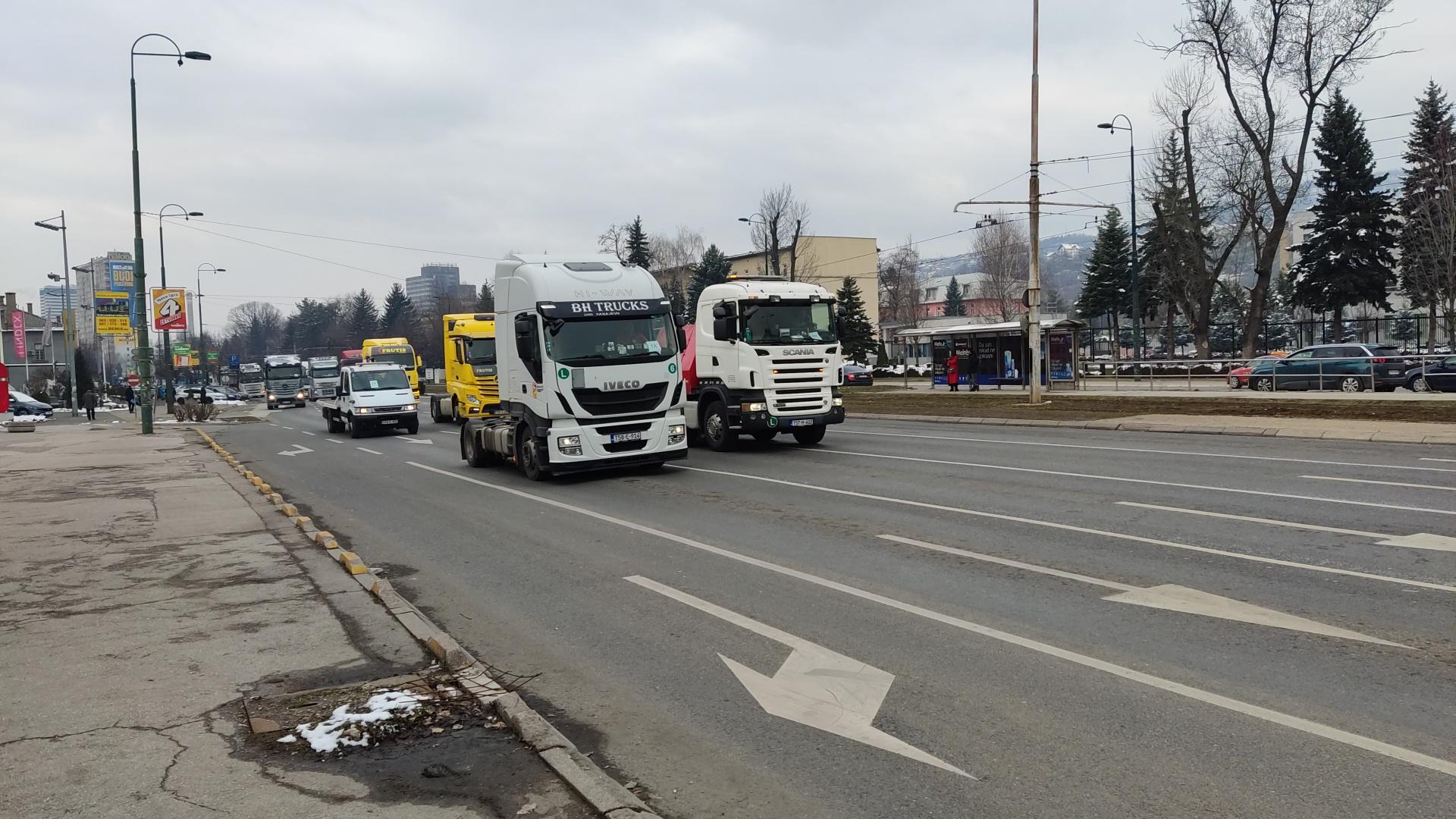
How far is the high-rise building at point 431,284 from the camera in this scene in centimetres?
14838

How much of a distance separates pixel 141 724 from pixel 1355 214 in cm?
6096

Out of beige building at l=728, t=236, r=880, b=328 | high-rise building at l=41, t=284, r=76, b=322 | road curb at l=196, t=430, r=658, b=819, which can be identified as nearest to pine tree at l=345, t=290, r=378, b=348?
high-rise building at l=41, t=284, r=76, b=322

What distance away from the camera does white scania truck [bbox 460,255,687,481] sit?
1549 cm

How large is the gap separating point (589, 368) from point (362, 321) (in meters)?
136

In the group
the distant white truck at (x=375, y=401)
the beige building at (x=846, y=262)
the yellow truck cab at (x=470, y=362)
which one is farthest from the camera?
the beige building at (x=846, y=262)

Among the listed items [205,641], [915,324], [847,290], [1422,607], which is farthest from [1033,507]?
[915,324]

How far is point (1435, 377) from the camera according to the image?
29.3 meters

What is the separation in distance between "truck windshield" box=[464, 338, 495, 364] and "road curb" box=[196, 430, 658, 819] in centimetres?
1813

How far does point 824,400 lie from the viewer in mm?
19609

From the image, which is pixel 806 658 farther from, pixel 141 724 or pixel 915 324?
pixel 915 324

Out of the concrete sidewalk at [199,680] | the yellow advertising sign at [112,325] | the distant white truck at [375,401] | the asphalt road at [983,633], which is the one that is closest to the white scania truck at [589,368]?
the asphalt road at [983,633]

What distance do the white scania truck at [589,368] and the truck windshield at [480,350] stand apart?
1037 centimetres

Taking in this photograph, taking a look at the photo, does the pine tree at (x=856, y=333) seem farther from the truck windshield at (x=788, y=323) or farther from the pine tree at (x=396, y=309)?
the pine tree at (x=396, y=309)

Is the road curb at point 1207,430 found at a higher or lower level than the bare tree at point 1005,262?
lower
